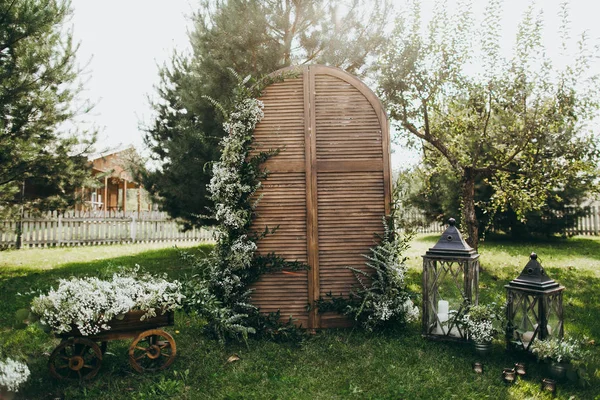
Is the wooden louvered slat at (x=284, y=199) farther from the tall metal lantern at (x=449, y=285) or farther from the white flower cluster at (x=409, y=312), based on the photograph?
the tall metal lantern at (x=449, y=285)

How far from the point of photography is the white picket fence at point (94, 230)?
13.5 meters

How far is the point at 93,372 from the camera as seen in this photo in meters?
3.61

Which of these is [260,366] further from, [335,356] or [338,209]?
[338,209]

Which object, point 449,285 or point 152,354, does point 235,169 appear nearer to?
point 152,354

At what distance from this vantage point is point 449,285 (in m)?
4.46

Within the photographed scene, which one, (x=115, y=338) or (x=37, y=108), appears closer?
(x=115, y=338)

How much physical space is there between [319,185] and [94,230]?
12.0m

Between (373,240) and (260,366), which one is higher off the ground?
(373,240)

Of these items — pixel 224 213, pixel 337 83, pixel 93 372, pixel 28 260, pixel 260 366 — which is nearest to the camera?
pixel 93 372

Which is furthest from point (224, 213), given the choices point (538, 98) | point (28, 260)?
point (28, 260)

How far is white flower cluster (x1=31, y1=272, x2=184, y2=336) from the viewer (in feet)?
11.1

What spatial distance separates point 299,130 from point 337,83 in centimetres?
76

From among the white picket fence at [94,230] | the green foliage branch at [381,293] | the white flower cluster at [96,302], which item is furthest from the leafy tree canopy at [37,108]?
the green foliage branch at [381,293]

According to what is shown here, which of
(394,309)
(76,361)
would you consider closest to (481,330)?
(394,309)
